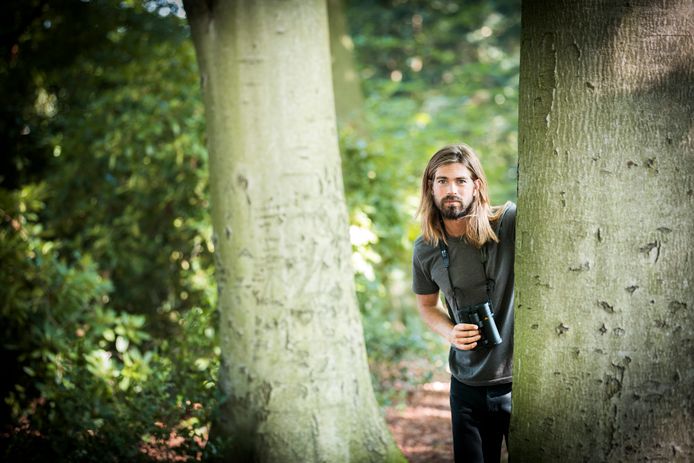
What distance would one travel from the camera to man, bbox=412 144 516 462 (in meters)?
2.78

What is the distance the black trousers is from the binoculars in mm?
253

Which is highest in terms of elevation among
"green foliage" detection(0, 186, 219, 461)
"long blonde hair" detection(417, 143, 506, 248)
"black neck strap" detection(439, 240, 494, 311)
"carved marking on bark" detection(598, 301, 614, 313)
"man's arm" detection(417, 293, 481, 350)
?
"long blonde hair" detection(417, 143, 506, 248)

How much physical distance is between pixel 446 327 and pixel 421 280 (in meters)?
0.26

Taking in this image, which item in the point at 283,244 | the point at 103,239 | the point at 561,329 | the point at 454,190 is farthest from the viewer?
the point at 103,239

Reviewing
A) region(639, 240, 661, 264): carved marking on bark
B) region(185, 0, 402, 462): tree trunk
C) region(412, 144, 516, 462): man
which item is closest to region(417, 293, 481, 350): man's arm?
region(412, 144, 516, 462): man

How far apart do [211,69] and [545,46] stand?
199 cm

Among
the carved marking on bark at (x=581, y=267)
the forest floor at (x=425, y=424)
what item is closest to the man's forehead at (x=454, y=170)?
the carved marking on bark at (x=581, y=267)

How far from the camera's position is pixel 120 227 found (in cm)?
633

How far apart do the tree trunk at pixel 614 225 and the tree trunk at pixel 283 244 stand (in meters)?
1.40

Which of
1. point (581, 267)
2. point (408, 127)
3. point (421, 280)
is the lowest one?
point (421, 280)

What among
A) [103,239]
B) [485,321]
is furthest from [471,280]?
[103,239]

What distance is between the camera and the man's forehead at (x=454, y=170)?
284 centimetres

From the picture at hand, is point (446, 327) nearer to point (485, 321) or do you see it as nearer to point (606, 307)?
point (485, 321)

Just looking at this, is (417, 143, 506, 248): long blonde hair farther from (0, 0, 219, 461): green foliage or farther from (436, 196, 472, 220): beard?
(0, 0, 219, 461): green foliage
